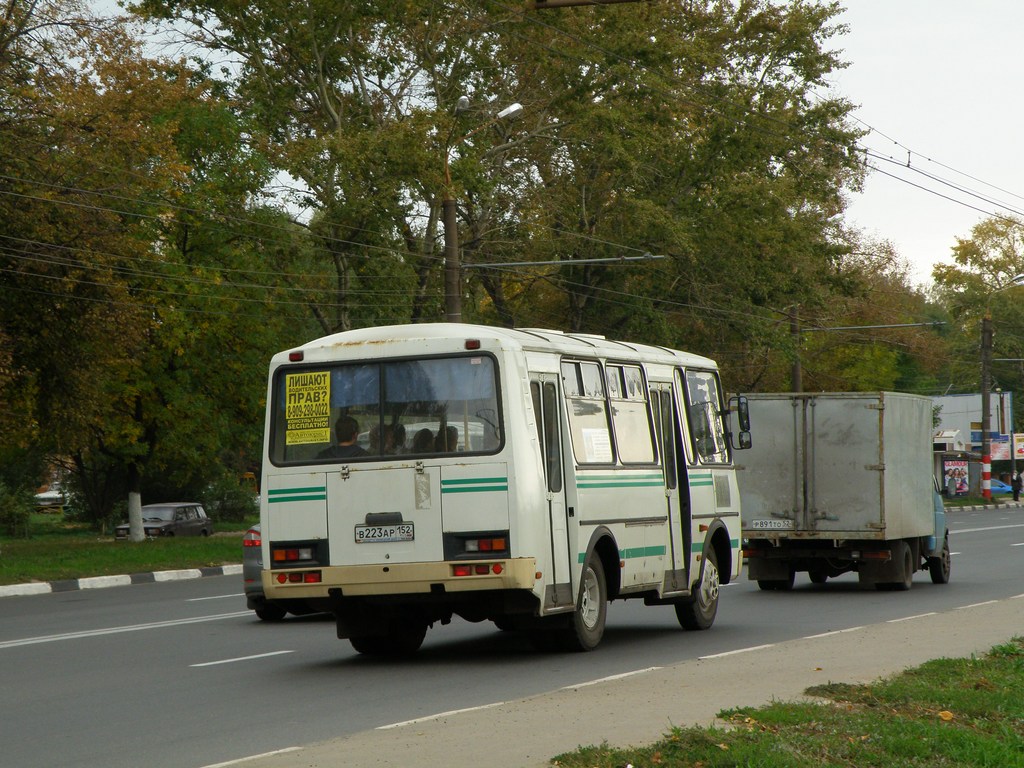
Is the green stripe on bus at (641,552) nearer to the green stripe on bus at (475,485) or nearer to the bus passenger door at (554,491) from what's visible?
the bus passenger door at (554,491)

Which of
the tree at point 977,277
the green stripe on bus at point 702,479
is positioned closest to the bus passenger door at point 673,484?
the green stripe on bus at point 702,479

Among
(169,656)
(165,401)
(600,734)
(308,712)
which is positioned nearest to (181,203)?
(165,401)

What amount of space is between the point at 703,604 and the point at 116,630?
6661mm

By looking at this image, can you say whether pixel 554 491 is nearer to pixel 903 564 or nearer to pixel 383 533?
pixel 383 533

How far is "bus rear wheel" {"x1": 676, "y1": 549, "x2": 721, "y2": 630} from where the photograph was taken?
16109mm

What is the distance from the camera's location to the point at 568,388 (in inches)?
547

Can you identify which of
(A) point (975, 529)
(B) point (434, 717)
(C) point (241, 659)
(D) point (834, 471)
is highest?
(D) point (834, 471)

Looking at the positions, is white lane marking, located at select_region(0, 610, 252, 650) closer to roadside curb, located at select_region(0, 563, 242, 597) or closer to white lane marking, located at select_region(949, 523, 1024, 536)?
roadside curb, located at select_region(0, 563, 242, 597)

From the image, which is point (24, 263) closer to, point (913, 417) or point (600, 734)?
point (913, 417)

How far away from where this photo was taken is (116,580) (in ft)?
90.8

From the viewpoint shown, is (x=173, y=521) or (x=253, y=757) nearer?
(x=253, y=757)

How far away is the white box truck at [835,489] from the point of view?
21.4 meters

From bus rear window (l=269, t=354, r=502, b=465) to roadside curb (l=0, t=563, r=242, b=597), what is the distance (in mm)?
13810

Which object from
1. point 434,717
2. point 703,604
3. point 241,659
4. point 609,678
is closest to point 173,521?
point 703,604
